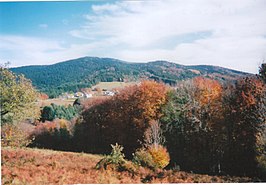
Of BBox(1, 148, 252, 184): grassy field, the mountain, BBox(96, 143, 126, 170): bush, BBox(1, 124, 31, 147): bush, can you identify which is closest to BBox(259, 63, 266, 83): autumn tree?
the mountain

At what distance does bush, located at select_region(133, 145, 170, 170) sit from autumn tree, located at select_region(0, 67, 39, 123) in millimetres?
2254

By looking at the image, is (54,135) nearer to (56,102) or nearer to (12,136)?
(56,102)

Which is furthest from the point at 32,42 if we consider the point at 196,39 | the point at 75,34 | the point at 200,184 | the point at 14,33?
the point at 200,184

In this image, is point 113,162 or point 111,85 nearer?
point 113,162

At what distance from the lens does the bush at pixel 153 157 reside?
20.6 feet

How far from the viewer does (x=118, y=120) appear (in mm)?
7234

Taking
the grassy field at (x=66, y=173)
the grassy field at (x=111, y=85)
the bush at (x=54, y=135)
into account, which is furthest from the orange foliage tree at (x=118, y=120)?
the grassy field at (x=66, y=173)

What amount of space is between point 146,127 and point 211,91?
193 centimetres

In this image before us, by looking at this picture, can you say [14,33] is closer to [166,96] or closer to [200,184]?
A: [166,96]

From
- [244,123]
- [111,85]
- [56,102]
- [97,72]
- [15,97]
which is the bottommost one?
[244,123]

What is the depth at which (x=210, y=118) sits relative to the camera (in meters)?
7.62

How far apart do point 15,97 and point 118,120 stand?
2403 millimetres

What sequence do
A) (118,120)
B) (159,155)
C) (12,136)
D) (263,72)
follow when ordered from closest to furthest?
(12,136)
(159,155)
(263,72)
(118,120)

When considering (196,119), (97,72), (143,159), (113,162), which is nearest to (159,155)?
(143,159)
